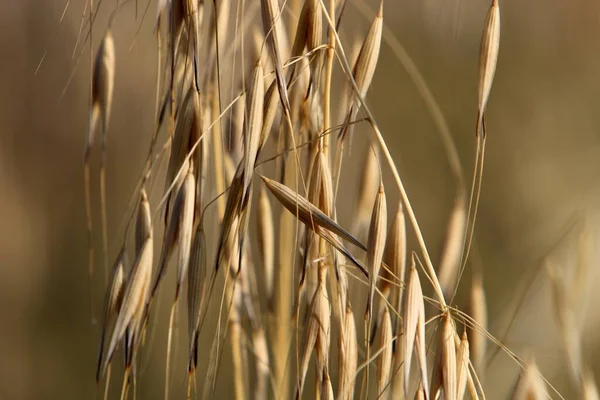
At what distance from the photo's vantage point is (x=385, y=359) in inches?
15.6

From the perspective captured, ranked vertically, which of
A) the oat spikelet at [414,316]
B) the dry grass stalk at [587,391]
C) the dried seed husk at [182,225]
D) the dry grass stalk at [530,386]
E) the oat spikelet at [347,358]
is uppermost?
the dried seed husk at [182,225]

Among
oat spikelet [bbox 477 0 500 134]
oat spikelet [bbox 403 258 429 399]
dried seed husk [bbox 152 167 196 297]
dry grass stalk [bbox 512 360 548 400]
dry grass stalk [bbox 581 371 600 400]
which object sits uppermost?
oat spikelet [bbox 477 0 500 134]

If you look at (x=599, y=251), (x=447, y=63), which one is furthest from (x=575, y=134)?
(x=599, y=251)

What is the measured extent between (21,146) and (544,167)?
0.86 meters

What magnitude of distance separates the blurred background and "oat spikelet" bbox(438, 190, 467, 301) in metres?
0.47

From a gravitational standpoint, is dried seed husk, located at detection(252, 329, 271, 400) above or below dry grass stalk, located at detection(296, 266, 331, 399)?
below

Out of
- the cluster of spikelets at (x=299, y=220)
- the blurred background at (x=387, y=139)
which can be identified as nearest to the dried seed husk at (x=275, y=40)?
the cluster of spikelets at (x=299, y=220)

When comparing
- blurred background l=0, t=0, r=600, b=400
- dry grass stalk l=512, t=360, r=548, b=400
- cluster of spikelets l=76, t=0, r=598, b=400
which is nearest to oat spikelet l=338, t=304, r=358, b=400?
cluster of spikelets l=76, t=0, r=598, b=400

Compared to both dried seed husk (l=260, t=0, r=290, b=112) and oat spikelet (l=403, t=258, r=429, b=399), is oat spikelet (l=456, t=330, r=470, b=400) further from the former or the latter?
dried seed husk (l=260, t=0, r=290, b=112)

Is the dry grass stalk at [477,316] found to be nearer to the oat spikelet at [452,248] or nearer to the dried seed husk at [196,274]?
the oat spikelet at [452,248]

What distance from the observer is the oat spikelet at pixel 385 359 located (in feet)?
1.28

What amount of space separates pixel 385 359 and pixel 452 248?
136 mm

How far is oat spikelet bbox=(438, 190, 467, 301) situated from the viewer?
1.64 ft

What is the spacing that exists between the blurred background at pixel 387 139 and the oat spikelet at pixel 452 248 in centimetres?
47
